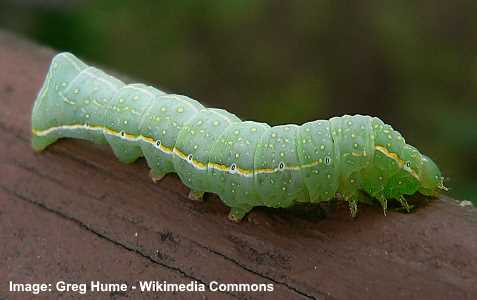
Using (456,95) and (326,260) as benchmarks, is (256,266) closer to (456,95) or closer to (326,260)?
(326,260)

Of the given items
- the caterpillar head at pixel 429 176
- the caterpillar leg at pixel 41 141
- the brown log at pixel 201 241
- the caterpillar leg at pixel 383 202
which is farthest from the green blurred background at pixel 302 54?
the caterpillar leg at pixel 383 202

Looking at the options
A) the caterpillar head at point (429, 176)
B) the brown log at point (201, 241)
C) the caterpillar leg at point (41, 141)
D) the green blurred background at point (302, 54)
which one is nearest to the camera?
the brown log at point (201, 241)

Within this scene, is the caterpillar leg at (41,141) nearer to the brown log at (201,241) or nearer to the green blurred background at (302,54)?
the brown log at (201,241)

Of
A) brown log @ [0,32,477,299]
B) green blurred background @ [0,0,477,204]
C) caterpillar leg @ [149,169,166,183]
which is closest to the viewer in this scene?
brown log @ [0,32,477,299]

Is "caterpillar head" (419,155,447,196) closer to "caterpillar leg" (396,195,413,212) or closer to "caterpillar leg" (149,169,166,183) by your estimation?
"caterpillar leg" (396,195,413,212)

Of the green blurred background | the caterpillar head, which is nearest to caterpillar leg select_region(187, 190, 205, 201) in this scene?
the caterpillar head

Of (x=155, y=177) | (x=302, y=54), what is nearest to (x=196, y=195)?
(x=155, y=177)

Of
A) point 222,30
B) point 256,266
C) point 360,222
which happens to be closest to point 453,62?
point 222,30
